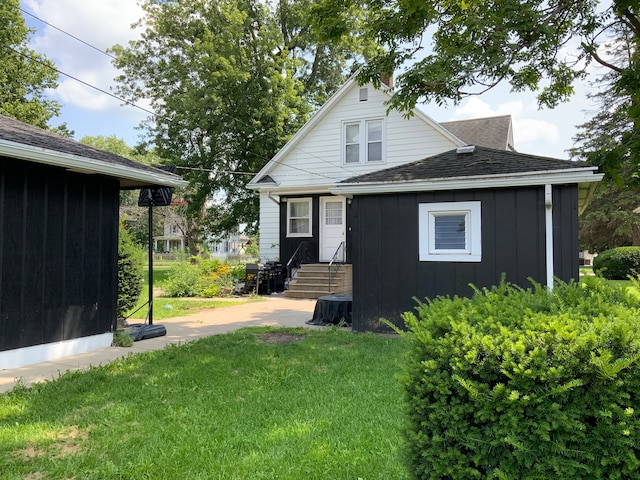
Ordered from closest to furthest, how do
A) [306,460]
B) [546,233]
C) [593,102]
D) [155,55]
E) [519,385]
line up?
1. [519,385]
2. [306,460]
3. [546,233]
4. [155,55]
5. [593,102]

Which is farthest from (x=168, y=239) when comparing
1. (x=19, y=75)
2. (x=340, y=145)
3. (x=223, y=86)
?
(x=340, y=145)

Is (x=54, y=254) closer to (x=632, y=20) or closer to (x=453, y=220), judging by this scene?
(x=453, y=220)

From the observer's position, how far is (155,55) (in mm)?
23875

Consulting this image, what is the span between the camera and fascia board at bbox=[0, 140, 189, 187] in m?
4.91

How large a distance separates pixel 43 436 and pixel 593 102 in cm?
3428

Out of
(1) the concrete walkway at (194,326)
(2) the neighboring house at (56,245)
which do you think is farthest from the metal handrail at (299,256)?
A: (2) the neighboring house at (56,245)

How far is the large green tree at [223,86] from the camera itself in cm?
2086

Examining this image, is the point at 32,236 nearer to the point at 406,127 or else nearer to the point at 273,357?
the point at 273,357

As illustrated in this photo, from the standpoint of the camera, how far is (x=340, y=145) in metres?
15.0

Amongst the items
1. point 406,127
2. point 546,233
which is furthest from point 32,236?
point 406,127

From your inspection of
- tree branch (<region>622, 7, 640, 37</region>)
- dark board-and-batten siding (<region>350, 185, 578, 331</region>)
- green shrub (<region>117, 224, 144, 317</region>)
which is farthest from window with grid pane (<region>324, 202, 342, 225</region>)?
tree branch (<region>622, 7, 640, 37</region>)

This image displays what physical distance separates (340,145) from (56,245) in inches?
420

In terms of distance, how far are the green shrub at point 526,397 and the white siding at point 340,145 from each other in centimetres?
1251

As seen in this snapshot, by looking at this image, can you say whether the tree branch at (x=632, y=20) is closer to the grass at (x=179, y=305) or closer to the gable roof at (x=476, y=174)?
the gable roof at (x=476, y=174)
